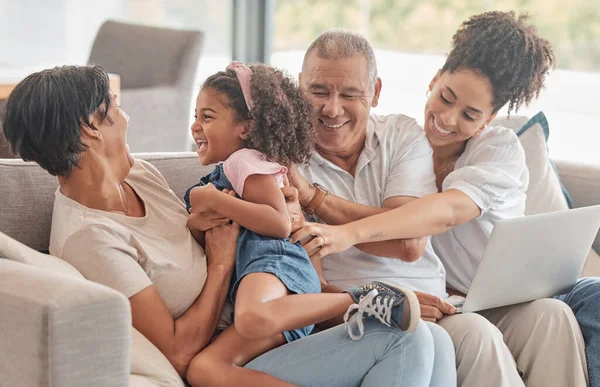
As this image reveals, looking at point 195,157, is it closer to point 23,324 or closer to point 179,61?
point 23,324

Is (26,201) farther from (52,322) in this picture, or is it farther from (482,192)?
(482,192)

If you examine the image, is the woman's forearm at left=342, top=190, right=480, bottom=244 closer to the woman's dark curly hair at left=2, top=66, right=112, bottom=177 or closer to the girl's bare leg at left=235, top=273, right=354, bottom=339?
the girl's bare leg at left=235, top=273, right=354, bottom=339

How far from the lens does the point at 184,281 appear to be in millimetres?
1749

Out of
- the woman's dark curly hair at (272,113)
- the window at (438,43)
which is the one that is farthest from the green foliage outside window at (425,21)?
the woman's dark curly hair at (272,113)

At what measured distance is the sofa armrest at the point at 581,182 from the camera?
8.75 ft

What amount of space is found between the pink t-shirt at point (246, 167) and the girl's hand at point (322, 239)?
12cm

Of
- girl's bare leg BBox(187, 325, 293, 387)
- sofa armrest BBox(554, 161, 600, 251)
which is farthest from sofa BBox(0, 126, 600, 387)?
sofa armrest BBox(554, 161, 600, 251)

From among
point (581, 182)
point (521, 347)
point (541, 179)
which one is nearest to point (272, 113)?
point (521, 347)

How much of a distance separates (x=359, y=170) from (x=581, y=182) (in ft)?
3.07

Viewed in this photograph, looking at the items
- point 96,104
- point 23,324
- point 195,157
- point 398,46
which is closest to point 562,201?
point 195,157

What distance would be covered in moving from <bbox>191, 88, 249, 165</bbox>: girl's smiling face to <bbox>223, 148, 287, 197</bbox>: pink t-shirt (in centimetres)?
6

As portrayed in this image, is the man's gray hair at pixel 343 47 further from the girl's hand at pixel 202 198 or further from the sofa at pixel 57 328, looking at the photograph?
the sofa at pixel 57 328

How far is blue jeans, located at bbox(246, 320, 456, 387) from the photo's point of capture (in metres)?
1.67

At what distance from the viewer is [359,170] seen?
7.06 ft
